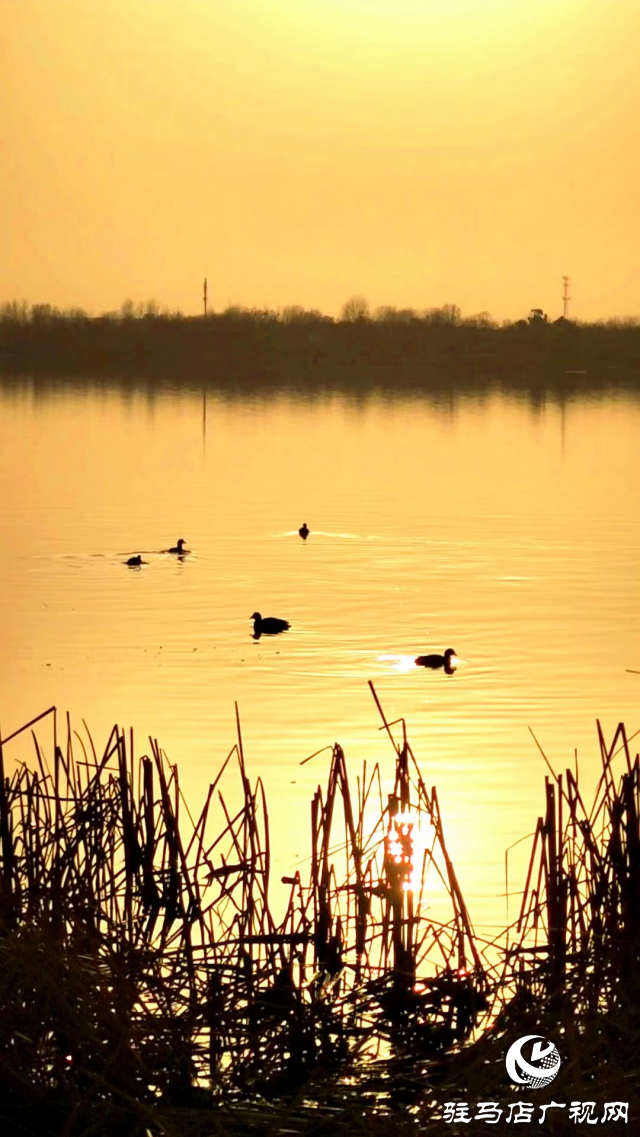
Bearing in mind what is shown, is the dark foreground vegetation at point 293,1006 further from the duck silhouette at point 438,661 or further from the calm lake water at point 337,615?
the duck silhouette at point 438,661

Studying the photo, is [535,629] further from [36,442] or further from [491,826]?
[36,442]

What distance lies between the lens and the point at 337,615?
77.6 ft

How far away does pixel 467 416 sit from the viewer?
324 ft

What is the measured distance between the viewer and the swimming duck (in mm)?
21250

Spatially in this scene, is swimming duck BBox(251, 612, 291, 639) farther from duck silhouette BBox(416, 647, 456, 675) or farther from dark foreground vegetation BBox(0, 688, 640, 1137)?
dark foreground vegetation BBox(0, 688, 640, 1137)

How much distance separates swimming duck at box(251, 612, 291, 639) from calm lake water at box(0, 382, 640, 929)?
192 millimetres

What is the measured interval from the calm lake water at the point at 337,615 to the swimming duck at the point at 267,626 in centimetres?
19

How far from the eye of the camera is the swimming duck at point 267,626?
21.2m

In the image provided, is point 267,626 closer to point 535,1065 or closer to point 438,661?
point 438,661

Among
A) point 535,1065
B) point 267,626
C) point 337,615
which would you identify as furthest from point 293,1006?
point 337,615

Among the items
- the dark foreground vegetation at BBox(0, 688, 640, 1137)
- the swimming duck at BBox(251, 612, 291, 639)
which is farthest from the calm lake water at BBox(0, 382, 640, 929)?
the dark foreground vegetation at BBox(0, 688, 640, 1137)

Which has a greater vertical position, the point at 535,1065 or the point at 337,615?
the point at 535,1065

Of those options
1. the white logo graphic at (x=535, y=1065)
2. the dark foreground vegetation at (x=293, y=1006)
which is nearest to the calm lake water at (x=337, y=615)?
the dark foreground vegetation at (x=293, y=1006)

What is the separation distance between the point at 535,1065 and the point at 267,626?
15.1m
